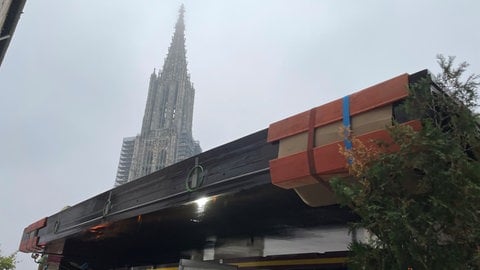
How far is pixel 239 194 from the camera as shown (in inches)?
180

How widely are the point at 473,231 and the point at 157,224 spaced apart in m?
5.53

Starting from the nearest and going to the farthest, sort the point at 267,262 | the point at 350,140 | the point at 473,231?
the point at 473,231 → the point at 350,140 → the point at 267,262

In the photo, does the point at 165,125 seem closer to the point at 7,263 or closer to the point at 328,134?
the point at 7,263

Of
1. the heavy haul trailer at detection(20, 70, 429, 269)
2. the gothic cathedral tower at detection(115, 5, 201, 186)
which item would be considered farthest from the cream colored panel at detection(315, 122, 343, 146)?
the gothic cathedral tower at detection(115, 5, 201, 186)

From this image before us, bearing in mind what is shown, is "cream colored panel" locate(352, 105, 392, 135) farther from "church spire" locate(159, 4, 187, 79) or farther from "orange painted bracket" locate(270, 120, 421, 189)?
"church spire" locate(159, 4, 187, 79)

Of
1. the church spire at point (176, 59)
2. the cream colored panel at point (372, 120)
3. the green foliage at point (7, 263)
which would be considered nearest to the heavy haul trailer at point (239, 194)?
the cream colored panel at point (372, 120)

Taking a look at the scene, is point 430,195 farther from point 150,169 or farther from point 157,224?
point 150,169

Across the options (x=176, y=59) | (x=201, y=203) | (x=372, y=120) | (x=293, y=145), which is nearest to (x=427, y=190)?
(x=372, y=120)

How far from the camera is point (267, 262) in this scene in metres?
8.41

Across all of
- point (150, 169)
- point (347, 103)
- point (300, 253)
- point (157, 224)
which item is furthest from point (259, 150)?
point (150, 169)

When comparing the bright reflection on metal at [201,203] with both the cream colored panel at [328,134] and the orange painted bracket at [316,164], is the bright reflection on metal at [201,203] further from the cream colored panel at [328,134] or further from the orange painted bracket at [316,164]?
the cream colored panel at [328,134]

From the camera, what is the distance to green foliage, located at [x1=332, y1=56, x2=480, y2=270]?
6.87ft

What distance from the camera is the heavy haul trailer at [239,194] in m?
3.04

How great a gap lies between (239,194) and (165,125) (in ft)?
323
